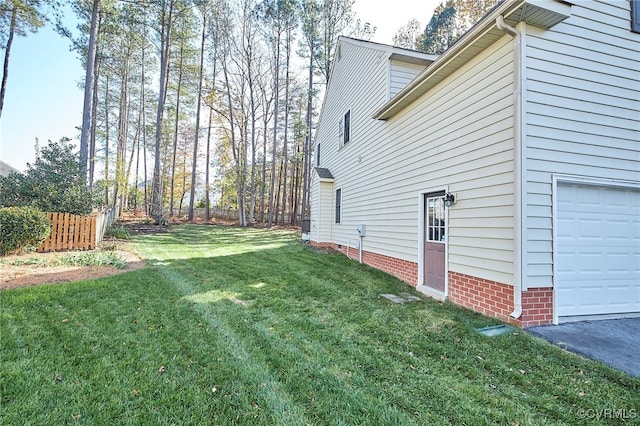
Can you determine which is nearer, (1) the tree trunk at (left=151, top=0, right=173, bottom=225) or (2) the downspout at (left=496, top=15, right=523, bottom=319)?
(2) the downspout at (left=496, top=15, right=523, bottom=319)

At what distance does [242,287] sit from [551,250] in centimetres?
480

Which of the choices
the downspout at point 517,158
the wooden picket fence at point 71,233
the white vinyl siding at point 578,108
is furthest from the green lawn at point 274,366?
the wooden picket fence at point 71,233

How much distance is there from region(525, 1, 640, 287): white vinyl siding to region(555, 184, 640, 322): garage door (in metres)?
0.25

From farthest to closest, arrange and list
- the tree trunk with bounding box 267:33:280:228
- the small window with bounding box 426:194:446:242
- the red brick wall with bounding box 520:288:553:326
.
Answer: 1. the tree trunk with bounding box 267:33:280:228
2. the small window with bounding box 426:194:446:242
3. the red brick wall with bounding box 520:288:553:326

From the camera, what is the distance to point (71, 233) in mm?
8172

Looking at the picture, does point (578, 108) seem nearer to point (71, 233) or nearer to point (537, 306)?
point (537, 306)

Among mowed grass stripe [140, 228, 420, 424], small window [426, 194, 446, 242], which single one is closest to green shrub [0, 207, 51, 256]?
mowed grass stripe [140, 228, 420, 424]

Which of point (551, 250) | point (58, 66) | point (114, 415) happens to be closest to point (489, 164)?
point (551, 250)

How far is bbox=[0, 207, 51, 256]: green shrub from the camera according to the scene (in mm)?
6637

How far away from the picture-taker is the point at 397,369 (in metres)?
2.76

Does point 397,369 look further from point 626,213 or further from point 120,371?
point 626,213

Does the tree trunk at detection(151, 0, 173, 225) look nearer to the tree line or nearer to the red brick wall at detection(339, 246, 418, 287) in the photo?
the tree line

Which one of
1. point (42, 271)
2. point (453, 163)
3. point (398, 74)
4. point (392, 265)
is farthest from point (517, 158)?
point (42, 271)

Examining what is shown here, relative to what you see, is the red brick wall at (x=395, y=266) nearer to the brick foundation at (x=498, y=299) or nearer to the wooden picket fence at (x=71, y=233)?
the brick foundation at (x=498, y=299)
